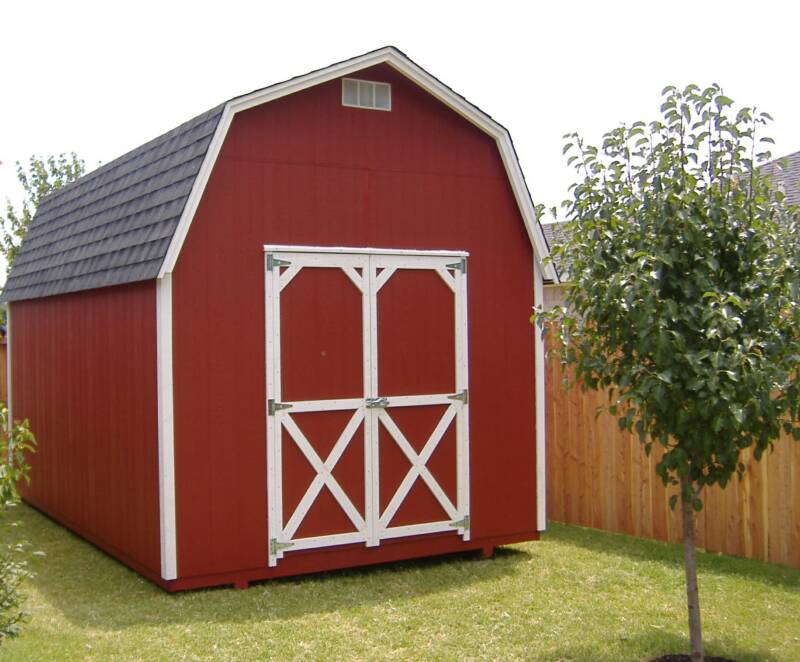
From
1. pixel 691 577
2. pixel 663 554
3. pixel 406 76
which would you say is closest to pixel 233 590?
pixel 691 577

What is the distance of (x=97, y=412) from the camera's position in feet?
27.4

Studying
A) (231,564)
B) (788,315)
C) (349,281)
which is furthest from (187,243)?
(788,315)

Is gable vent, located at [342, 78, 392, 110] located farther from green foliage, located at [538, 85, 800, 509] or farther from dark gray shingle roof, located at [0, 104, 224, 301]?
green foliage, located at [538, 85, 800, 509]

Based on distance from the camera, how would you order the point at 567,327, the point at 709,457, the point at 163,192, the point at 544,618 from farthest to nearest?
the point at 163,192, the point at 544,618, the point at 567,327, the point at 709,457

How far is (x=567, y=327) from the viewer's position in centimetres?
556

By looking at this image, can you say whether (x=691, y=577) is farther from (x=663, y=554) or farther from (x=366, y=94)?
(x=366, y=94)

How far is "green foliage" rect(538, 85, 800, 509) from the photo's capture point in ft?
16.2

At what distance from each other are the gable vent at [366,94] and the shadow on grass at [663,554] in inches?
159

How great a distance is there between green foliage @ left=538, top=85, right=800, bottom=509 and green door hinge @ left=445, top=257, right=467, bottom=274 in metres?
2.44

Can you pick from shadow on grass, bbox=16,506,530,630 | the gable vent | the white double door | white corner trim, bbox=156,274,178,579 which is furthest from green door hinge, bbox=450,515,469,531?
the gable vent

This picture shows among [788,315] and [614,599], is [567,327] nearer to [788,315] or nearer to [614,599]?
[788,315]

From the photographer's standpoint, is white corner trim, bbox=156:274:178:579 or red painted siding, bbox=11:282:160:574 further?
red painted siding, bbox=11:282:160:574

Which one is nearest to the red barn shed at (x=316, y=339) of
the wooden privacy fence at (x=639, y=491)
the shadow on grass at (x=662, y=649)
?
the wooden privacy fence at (x=639, y=491)

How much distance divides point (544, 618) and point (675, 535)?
2514 mm
